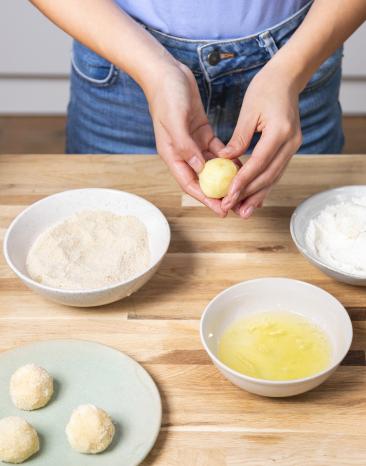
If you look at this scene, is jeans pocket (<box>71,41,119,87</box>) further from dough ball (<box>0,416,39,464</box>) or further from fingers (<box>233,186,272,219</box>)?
dough ball (<box>0,416,39,464</box>)

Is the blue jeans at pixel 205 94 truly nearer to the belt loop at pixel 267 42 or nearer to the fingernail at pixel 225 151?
the belt loop at pixel 267 42

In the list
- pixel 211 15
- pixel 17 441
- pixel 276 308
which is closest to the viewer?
pixel 17 441

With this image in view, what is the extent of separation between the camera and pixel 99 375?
87cm

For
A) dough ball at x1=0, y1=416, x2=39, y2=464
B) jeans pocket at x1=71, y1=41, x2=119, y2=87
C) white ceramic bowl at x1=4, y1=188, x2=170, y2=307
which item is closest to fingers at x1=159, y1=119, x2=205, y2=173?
white ceramic bowl at x1=4, y1=188, x2=170, y2=307

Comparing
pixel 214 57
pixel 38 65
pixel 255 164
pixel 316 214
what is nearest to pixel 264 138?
pixel 255 164

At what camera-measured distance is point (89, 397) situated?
85cm

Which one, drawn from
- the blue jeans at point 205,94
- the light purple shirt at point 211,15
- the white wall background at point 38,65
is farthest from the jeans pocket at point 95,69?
the white wall background at point 38,65

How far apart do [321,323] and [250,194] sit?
23 cm

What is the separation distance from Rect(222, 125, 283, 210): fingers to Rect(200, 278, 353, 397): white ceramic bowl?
134 millimetres

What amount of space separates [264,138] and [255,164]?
0.16ft

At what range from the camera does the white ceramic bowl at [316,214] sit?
0.99 meters

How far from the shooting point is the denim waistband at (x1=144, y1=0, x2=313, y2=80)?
49.3 inches

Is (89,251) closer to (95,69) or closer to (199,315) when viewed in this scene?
(199,315)

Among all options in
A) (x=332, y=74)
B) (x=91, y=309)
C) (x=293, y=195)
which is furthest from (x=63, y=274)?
(x=332, y=74)
